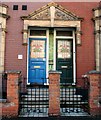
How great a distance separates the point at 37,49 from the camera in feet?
36.8

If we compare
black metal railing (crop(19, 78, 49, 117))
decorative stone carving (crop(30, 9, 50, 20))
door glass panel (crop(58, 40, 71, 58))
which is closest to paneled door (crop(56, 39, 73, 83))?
door glass panel (crop(58, 40, 71, 58))

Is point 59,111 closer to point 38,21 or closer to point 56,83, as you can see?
point 56,83

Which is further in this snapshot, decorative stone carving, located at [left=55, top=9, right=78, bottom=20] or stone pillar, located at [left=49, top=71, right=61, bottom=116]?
decorative stone carving, located at [left=55, top=9, right=78, bottom=20]

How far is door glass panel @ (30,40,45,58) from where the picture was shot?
36.7ft

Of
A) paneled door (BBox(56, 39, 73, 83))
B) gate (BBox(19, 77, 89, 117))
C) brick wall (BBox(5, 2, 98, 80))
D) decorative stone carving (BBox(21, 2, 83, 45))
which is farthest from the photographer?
paneled door (BBox(56, 39, 73, 83))

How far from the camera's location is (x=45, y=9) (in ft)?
35.6

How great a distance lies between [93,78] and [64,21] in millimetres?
3348

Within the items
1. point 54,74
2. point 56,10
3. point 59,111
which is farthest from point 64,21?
point 59,111

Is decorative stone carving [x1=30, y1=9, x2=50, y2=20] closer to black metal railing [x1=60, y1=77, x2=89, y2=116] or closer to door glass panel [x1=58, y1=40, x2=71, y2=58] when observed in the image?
door glass panel [x1=58, y1=40, x2=71, y2=58]

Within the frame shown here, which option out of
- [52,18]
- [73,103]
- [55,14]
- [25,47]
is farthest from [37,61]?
[73,103]

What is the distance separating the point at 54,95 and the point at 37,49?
133 inches

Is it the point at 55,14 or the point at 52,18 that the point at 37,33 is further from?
the point at 55,14

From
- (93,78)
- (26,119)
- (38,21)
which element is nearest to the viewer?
(26,119)

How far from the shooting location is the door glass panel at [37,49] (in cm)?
1120
